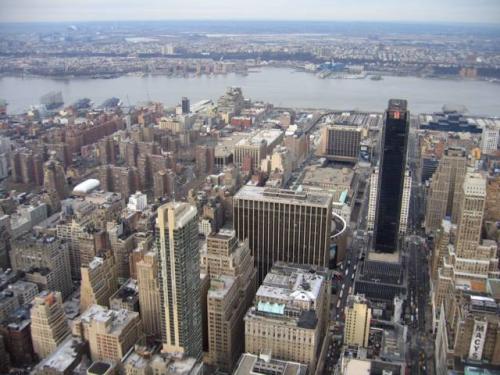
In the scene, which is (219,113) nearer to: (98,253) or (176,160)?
(176,160)

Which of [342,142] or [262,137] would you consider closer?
[342,142]

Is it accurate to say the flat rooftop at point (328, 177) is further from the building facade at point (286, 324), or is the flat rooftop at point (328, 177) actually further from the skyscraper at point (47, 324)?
the skyscraper at point (47, 324)

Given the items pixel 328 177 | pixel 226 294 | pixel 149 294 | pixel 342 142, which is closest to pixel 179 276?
pixel 226 294

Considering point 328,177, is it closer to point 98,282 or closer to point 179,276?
point 98,282

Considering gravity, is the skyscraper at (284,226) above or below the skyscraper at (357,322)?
above

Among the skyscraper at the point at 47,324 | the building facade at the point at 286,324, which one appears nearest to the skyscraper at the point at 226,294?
the building facade at the point at 286,324

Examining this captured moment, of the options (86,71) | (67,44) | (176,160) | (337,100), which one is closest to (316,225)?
(176,160)

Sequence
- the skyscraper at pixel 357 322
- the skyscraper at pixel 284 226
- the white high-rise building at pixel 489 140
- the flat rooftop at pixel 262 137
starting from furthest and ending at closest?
the white high-rise building at pixel 489 140 → the flat rooftop at pixel 262 137 → the skyscraper at pixel 284 226 → the skyscraper at pixel 357 322
